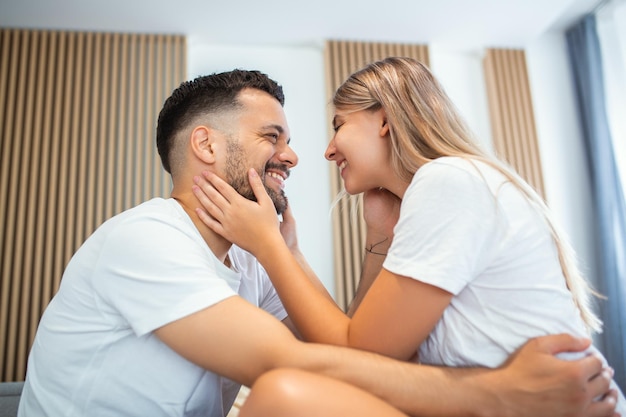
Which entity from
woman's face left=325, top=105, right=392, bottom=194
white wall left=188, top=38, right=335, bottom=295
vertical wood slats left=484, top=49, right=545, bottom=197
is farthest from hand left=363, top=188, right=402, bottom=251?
vertical wood slats left=484, top=49, right=545, bottom=197

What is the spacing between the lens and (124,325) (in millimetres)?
1032

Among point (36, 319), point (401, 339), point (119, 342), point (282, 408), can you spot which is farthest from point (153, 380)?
point (36, 319)

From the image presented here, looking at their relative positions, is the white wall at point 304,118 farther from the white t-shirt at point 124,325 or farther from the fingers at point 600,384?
the fingers at point 600,384

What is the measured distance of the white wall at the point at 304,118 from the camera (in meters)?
3.54

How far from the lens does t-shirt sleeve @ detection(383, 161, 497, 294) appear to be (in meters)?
0.92

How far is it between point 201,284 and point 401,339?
45 centimetres

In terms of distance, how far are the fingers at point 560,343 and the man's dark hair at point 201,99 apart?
3.69 feet

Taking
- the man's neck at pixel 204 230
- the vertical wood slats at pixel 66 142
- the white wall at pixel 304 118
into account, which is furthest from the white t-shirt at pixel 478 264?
the vertical wood slats at pixel 66 142

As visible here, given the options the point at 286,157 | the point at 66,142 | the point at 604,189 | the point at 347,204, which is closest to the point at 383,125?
the point at 286,157

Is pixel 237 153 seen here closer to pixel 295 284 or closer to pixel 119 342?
pixel 295 284

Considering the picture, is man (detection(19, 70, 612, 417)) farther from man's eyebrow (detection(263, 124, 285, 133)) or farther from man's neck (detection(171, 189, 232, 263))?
man's eyebrow (detection(263, 124, 285, 133))

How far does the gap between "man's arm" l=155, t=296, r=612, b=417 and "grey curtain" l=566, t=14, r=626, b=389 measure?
9.87 feet

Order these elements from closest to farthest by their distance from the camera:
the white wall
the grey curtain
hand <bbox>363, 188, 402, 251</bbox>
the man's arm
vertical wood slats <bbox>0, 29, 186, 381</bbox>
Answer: the man's arm, hand <bbox>363, 188, 402, 251</bbox>, vertical wood slats <bbox>0, 29, 186, 381</bbox>, the grey curtain, the white wall

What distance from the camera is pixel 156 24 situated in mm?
3416
